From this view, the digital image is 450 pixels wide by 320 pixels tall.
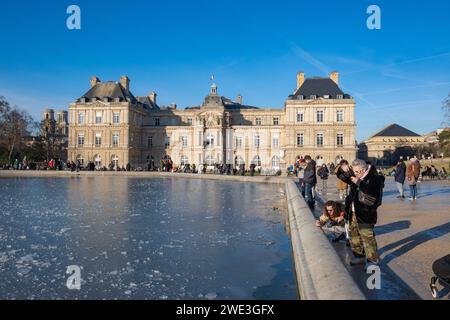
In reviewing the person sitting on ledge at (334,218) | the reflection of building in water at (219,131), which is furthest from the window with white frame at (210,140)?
the person sitting on ledge at (334,218)

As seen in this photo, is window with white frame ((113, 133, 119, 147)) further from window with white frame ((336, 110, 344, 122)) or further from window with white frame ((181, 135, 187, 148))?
window with white frame ((336, 110, 344, 122))

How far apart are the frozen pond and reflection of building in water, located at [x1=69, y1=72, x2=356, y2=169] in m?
51.0

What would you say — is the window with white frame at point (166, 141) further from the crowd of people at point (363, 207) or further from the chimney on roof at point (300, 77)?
the crowd of people at point (363, 207)

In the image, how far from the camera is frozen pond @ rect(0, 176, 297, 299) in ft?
15.1

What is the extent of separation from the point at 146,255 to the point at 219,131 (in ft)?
189

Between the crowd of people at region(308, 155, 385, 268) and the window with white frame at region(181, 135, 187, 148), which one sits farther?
the window with white frame at region(181, 135, 187, 148)

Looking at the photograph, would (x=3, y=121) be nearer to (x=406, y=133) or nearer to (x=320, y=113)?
(x=320, y=113)

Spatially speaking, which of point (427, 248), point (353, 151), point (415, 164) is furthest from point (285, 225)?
point (353, 151)

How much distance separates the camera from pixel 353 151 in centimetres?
5894

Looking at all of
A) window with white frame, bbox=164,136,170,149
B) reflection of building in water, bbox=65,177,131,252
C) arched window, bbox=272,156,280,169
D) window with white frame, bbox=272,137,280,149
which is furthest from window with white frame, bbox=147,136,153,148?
reflection of building in water, bbox=65,177,131,252

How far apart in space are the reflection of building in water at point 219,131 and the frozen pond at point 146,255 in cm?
5098

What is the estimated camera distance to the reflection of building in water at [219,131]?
5956cm
